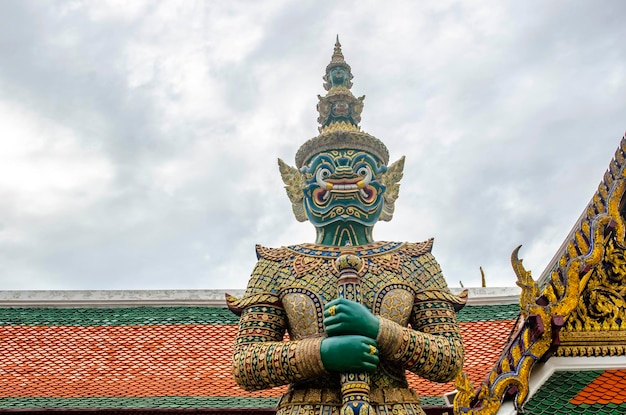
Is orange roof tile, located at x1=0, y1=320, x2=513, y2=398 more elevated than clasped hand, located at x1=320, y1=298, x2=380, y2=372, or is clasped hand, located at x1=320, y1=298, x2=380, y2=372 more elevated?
orange roof tile, located at x1=0, y1=320, x2=513, y2=398

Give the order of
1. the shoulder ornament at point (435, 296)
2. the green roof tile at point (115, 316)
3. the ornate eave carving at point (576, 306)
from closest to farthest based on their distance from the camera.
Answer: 1. the ornate eave carving at point (576, 306)
2. the shoulder ornament at point (435, 296)
3. the green roof tile at point (115, 316)

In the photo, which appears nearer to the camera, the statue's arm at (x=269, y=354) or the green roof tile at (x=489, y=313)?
the statue's arm at (x=269, y=354)

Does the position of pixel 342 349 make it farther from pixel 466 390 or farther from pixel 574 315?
pixel 574 315

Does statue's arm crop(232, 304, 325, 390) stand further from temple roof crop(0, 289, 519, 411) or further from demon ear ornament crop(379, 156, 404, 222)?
temple roof crop(0, 289, 519, 411)

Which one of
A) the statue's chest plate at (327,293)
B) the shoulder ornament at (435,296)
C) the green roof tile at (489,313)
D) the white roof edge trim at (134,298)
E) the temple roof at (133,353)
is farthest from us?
the white roof edge trim at (134,298)

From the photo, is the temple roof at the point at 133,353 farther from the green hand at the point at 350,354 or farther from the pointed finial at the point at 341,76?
the pointed finial at the point at 341,76

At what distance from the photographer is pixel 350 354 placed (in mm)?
3855

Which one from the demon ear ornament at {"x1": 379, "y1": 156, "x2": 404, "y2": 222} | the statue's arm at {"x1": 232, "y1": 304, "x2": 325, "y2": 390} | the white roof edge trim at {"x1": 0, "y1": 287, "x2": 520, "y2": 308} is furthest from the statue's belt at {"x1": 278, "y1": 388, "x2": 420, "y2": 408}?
the white roof edge trim at {"x1": 0, "y1": 287, "x2": 520, "y2": 308}

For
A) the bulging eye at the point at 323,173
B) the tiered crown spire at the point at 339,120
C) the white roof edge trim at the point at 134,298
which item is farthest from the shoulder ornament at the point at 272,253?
the white roof edge trim at the point at 134,298

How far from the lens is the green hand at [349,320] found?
3.93 metres

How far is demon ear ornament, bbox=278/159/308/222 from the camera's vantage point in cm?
506

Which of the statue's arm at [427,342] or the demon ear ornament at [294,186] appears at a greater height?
the demon ear ornament at [294,186]

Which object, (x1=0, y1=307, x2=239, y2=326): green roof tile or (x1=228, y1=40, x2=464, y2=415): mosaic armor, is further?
(x1=0, y1=307, x2=239, y2=326): green roof tile

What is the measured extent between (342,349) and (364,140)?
5.60 feet
